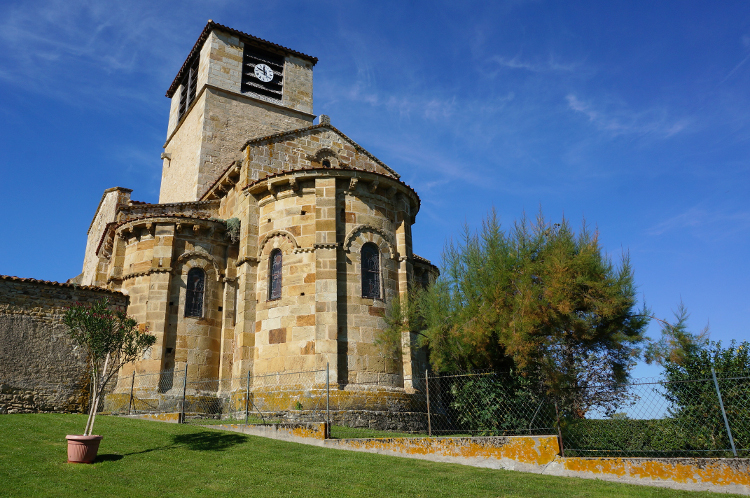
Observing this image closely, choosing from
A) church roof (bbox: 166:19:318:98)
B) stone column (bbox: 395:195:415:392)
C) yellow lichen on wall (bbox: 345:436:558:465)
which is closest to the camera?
yellow lichen on wall (bbox: 345:436:558:465)

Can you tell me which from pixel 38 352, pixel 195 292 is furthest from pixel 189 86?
pixel 38 352

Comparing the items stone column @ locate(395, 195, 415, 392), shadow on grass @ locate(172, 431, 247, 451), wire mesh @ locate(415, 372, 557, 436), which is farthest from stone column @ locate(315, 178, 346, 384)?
shadow on grass @ locate(172, 431, 247, 451)

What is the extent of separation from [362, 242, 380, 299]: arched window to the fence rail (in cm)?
280

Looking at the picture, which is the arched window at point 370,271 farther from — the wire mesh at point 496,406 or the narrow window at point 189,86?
the narrow window at point 189,86

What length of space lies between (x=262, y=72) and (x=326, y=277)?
1666cm

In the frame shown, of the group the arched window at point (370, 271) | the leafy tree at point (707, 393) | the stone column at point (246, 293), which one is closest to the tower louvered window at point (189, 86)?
the stone column at point (246, 293)

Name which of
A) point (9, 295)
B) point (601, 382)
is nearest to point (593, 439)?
point (601, 382)

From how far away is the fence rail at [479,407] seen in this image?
31.8 feet

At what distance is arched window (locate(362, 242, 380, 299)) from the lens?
53.8 feet

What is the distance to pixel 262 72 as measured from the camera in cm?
2833

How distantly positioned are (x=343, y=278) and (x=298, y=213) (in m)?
2.53

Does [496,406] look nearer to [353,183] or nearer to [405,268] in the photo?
[405,268]

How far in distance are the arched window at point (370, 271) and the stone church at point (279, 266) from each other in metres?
0.03

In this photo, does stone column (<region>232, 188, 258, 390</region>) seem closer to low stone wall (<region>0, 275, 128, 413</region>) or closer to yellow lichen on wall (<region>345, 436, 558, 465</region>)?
low stone wall (<region>0, 275, 128, 413</region>)
